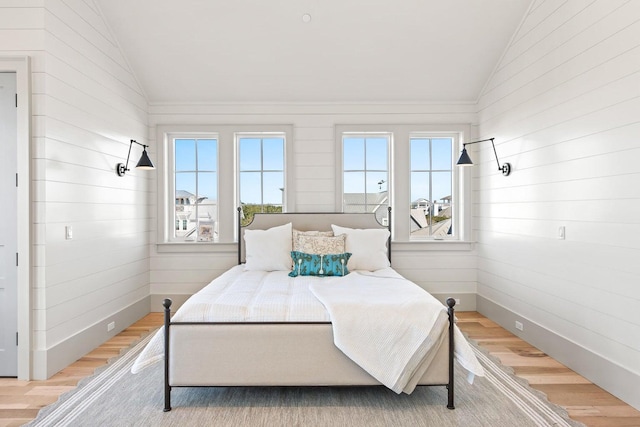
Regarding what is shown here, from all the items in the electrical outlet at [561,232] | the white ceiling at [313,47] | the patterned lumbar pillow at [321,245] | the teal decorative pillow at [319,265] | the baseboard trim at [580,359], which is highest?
the white ceiling at [313,47]

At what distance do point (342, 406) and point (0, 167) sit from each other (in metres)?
3.02

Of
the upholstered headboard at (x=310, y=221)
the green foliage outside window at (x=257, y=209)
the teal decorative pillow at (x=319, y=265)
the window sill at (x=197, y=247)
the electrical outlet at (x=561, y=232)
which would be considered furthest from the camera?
the green foliage outside window at (x=257, y=209)

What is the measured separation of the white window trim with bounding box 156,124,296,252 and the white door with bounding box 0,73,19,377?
6.26 ft

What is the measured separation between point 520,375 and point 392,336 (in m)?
1.30

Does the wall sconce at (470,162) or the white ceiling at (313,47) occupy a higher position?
the white ceiling at (313,47)

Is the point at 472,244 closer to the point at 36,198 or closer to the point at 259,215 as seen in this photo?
the point at 259,215

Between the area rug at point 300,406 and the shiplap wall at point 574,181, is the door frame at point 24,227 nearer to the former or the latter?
the area rug at point 300,406

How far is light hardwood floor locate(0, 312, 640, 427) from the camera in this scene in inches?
96.3

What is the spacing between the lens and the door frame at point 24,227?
9.64ft

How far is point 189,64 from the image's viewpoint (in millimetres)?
4375

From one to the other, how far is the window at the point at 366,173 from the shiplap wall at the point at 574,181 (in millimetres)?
1295

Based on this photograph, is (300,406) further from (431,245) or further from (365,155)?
(365,155)

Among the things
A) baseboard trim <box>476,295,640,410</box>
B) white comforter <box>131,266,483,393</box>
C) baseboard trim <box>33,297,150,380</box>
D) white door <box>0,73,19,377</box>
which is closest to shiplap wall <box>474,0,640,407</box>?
baseboard trim <box>476,295,640,410</box>

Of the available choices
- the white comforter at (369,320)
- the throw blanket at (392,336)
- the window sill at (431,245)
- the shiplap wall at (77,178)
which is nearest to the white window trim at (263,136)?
the shiplap wall at (77,178)
